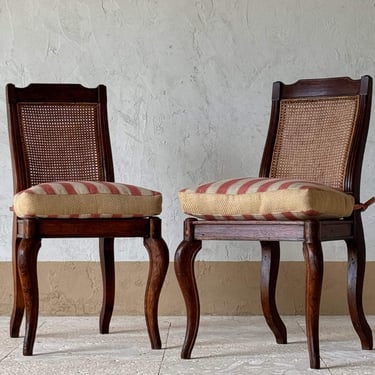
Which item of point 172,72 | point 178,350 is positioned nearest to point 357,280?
point 178,350

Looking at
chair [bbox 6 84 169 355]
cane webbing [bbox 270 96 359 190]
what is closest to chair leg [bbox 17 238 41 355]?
chair [bbox 6 84 169 355]

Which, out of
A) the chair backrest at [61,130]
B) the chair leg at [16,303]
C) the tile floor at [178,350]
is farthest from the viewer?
the chair backrest at [61,130]

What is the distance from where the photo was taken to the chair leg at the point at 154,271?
2746 millimetres

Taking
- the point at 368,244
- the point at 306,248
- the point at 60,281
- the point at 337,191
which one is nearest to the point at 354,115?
the point at 337,191

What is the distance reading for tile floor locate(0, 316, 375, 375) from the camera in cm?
237

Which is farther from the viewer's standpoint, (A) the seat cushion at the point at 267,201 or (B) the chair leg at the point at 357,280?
(B) the chair leg at the point at 357,280

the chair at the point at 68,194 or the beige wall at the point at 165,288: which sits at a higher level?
the chair at the point at 68,194

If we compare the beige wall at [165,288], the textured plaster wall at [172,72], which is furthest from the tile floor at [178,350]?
the textured plaster wall at [172,72]

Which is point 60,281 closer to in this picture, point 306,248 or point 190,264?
point 190,264

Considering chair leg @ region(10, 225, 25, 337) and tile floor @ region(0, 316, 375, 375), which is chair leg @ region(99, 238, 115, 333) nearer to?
tile floor @ region(0, 316, 375, 375)

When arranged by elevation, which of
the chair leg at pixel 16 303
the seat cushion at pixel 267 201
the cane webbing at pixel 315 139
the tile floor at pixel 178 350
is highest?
the cane webbing at pixel 315 139

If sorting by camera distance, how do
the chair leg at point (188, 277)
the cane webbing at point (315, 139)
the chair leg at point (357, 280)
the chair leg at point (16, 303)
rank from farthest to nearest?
the chair leg at point (16, 303) < the cane webbing at point (315, 139) < the chair leg at point (357, 280) < the chair leg at point (188, 277)

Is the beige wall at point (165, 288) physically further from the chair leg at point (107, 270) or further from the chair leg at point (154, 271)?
the chair leg at point (154, 271)

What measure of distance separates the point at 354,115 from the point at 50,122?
1.15 m
